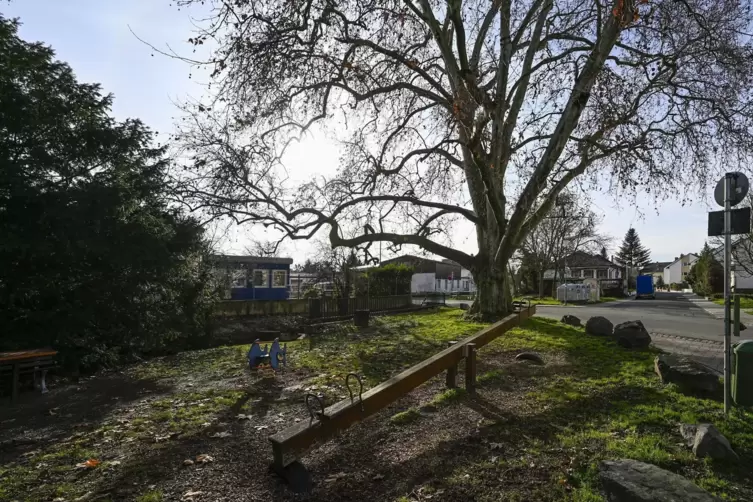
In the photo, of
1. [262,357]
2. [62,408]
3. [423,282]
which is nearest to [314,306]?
[262,357]

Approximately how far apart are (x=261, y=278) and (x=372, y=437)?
2970cm

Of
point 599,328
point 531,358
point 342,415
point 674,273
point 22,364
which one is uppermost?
point 674,273

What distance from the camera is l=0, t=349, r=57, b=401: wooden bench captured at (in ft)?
23.2

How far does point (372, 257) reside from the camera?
16.6 meters

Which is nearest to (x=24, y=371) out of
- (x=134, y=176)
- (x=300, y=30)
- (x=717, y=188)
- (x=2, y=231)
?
(x=2, y=231)

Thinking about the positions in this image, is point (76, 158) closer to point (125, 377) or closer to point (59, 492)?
point (125, 377)

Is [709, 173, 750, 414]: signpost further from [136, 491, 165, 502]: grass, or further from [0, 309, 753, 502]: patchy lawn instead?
[136, 491, 165, 502]: grass

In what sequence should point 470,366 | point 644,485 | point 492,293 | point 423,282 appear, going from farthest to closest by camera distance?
point 423,282 < point 492,293 < point 470,366 < point 644,485

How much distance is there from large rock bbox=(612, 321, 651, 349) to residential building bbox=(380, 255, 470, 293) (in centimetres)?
3012

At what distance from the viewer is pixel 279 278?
114 feet

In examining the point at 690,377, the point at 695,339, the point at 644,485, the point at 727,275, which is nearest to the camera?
the point at 644,485

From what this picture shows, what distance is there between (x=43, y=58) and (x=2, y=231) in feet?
13.3

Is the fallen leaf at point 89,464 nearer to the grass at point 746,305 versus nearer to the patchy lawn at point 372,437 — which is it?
the patchy lawn at point 372,437

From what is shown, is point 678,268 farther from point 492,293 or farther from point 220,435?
point 220,435
